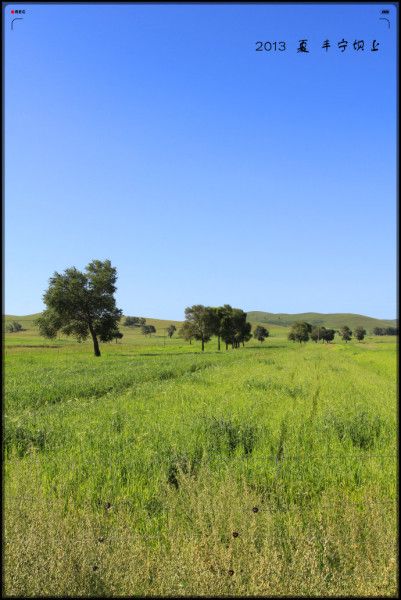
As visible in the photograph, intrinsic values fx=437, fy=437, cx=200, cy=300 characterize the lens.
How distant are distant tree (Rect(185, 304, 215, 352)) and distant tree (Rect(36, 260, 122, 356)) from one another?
38.0 meters

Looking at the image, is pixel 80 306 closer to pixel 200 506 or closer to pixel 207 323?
pixel 207 323

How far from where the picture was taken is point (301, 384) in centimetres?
2195

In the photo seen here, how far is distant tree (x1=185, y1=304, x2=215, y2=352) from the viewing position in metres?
104

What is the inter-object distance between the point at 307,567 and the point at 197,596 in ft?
3.93

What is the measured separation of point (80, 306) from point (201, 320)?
4285cm

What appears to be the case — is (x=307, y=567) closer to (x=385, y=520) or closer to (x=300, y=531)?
(x=300, y=531)

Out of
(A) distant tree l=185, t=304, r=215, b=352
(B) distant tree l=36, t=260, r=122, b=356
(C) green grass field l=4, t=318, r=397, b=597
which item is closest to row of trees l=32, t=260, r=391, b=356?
(B) distant tree l=36, t=260, r=122, b=356

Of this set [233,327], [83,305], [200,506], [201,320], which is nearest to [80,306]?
[83,305]

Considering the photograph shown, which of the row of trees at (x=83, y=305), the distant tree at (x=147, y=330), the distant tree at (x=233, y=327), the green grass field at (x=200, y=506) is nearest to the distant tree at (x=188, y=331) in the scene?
the distant tree at (x=233, y=327)

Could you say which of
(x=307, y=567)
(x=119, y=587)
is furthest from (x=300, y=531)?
(x=119, y=587)

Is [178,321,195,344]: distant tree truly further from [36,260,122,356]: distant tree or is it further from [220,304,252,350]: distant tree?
[36,260,122,356]: distant tree

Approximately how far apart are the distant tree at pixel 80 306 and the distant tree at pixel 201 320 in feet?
125

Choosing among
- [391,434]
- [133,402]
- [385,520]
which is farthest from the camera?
[133,402]

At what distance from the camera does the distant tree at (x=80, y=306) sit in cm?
6444
